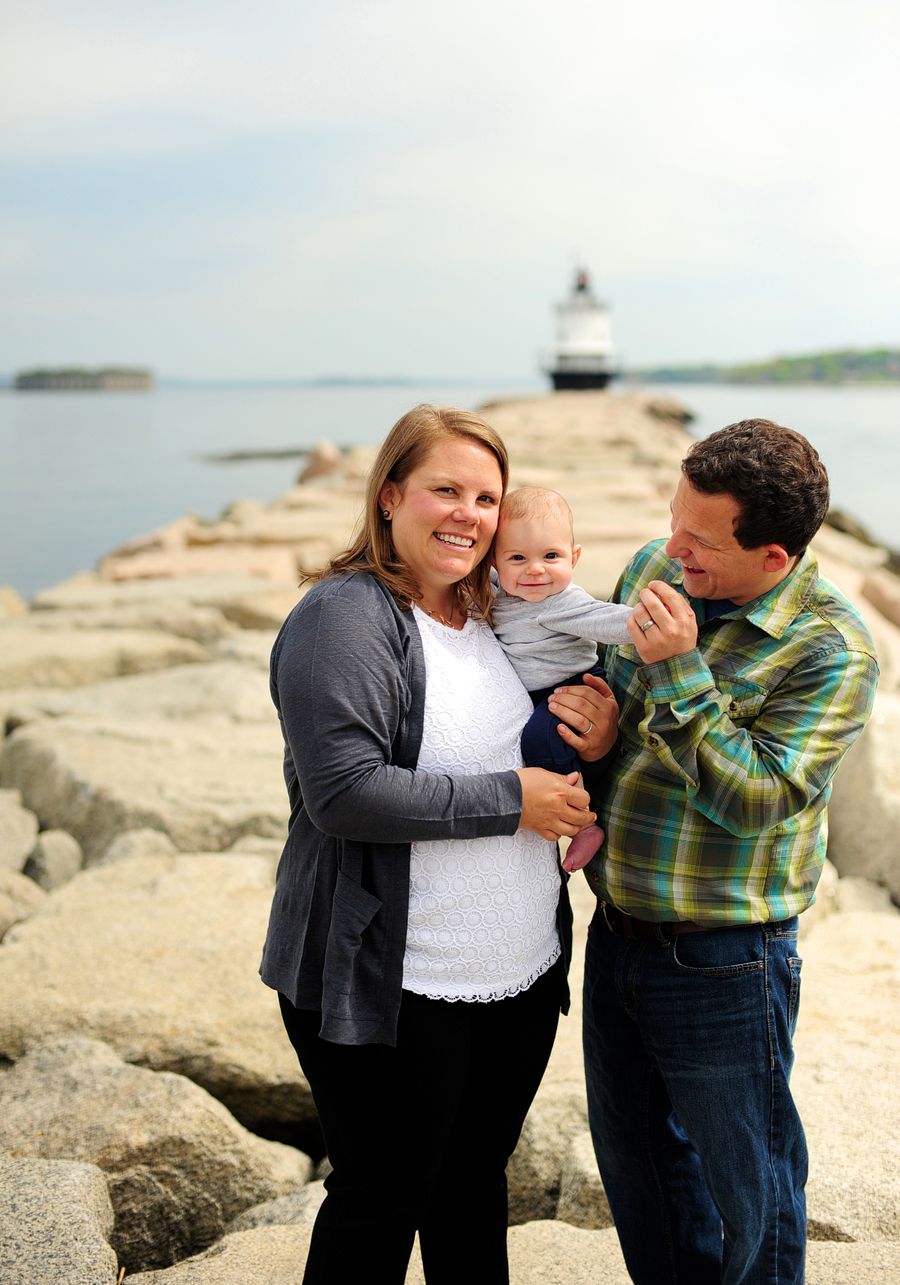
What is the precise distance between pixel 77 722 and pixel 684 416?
36.5 m

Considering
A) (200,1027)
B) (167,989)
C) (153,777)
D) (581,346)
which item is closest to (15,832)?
(153,777)

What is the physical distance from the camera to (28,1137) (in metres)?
2.33

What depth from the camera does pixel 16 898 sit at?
3.49 meters

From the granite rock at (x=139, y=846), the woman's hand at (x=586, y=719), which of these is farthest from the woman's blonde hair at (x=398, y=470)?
the granite rock at (x=139, y=846)

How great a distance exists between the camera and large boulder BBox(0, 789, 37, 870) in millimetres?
3869

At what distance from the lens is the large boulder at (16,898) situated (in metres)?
3.33

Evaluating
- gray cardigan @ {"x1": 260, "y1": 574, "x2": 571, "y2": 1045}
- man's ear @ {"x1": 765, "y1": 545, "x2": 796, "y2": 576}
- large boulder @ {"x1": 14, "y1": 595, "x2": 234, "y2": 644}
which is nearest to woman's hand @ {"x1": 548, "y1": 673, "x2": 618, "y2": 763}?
gray cardigan @ {"x1": 260, "y1": 574, "x2": 571, "y2": 1045}

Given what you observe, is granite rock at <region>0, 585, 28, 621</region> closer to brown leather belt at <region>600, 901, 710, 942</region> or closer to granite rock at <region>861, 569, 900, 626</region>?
granite rock at <region>861, 569, 900, 626</region>

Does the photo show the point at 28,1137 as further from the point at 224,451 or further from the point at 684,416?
the point at 684,416

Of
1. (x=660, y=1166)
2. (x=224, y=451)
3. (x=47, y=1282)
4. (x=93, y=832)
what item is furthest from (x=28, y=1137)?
(x=224, y=451)

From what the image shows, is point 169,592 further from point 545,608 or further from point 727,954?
point 727,954

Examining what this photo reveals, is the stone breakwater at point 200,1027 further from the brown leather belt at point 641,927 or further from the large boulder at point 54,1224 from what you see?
the brown leather belt at point 641,927

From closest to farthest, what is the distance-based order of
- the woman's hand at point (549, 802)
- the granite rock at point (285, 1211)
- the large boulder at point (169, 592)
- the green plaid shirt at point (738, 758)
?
1. the green plaid shirt at point (738, 758)
2. the woman's hand at point (549, 802)
3. the granite rock at point (285, 1211)
4. the large boulder at point (169, 592)

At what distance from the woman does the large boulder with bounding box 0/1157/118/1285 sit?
0.48 meters
